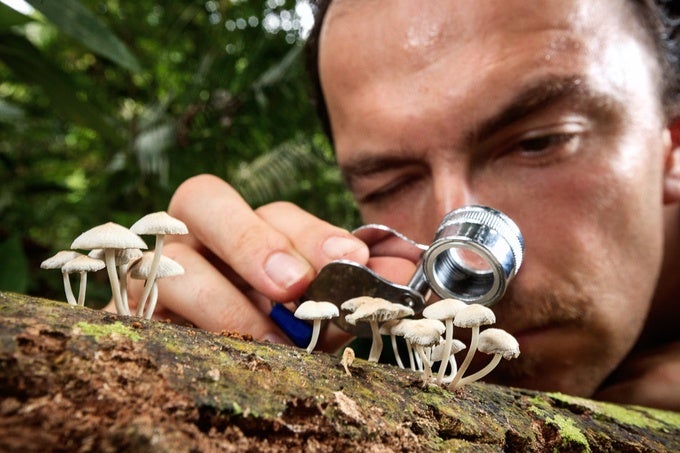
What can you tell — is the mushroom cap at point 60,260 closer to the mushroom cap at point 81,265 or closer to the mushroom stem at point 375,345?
the mushroom cap at point 81,265

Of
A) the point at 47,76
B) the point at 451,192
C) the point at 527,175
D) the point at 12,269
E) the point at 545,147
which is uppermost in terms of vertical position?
the point at 545,147

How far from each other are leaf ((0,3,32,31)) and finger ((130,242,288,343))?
1546mm

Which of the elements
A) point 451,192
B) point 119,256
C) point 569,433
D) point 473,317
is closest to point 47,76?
point 119,256

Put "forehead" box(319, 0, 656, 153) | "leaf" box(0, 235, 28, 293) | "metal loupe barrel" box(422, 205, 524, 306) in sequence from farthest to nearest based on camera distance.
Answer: "leaf" box(0, 235, 28, 293)
"forehead" box(319, 0, 656, 153)
"metal loupe barrel" box(422, 205, 524, 306)

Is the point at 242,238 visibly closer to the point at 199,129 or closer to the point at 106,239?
the point at 106,239

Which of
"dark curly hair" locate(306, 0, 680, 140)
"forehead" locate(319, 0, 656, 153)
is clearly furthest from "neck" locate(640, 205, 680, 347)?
"forehead" locate(319, 0, 656, 153)

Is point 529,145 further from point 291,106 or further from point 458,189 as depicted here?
point 291,106

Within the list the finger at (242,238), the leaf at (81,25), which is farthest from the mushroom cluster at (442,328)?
the leaf at (81,25)

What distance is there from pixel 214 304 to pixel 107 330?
976 mm

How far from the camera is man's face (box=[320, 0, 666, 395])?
1961 mm

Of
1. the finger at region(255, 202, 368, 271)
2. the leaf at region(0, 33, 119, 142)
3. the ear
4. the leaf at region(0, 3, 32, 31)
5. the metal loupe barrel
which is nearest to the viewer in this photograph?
the metal loupe barrel

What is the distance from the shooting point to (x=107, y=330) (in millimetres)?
787

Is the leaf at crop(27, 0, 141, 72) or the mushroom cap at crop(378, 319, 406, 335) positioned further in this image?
the leaf at crop(27, 0, 141, 72)

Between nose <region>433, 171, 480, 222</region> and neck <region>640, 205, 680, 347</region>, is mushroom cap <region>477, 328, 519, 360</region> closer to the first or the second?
nose <region>433, 171, 480, 222</region>
